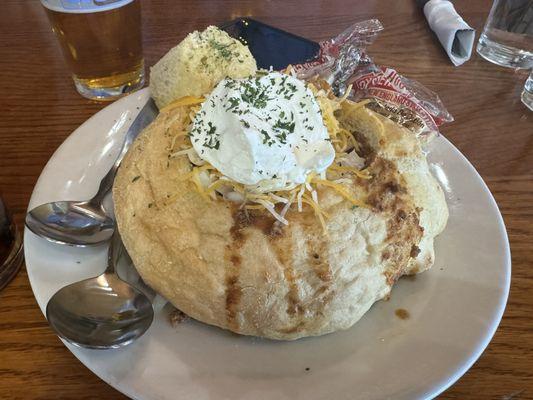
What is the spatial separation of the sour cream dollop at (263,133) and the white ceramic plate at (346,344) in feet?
1.10

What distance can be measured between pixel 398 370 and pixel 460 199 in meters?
0.53

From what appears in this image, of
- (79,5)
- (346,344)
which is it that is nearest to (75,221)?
(346,344)

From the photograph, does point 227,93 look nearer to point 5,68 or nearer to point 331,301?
point 331,301

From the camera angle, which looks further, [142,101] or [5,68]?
[5,68]

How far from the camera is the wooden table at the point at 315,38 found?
1.02 metres

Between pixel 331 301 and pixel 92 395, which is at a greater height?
pixel 331 301

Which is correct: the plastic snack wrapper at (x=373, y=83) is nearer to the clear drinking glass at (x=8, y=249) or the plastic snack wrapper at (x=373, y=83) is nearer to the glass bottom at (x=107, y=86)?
the glass bottom at (x=107, y=86)

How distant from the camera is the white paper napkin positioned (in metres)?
2.04

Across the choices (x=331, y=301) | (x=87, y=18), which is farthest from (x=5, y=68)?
(x=331, y=301)

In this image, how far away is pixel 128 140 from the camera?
1.34m

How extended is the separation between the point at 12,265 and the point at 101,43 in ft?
2.73

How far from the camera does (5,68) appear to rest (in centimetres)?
187

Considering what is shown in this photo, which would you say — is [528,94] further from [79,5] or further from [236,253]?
[79,5]

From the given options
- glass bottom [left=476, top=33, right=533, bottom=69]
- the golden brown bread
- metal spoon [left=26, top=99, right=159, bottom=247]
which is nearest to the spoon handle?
metal spoon [left=26, top=99, right=159, bottom=247]
